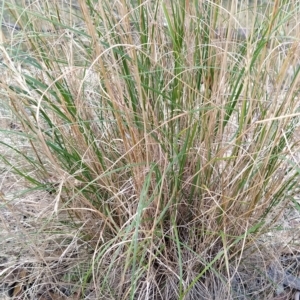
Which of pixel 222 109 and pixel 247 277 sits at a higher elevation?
pixel 222 109

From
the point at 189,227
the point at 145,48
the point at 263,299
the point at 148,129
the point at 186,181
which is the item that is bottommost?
the point at 263,299

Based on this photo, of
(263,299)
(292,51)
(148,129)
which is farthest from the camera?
(263,299)

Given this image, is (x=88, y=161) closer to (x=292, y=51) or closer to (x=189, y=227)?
(x=189, y=227)

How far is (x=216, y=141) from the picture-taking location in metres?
1.25

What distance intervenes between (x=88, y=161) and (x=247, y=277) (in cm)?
55

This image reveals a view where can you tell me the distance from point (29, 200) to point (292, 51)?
31.3 inches

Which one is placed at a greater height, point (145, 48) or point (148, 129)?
point (145, 48)

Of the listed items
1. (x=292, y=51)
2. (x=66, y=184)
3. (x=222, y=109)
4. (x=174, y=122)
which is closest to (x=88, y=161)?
(x=66, y=184)

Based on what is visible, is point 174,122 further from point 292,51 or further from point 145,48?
point 292,51

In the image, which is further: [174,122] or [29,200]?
[29,200]

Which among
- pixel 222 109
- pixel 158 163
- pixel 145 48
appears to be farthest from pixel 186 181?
Result: pixel 145 48

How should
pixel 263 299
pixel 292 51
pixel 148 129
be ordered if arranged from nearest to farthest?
pixel 292 51 < pixel 148 129 < pixel 263 299

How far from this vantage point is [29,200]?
4.58ft

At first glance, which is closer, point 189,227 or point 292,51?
point 292,51
